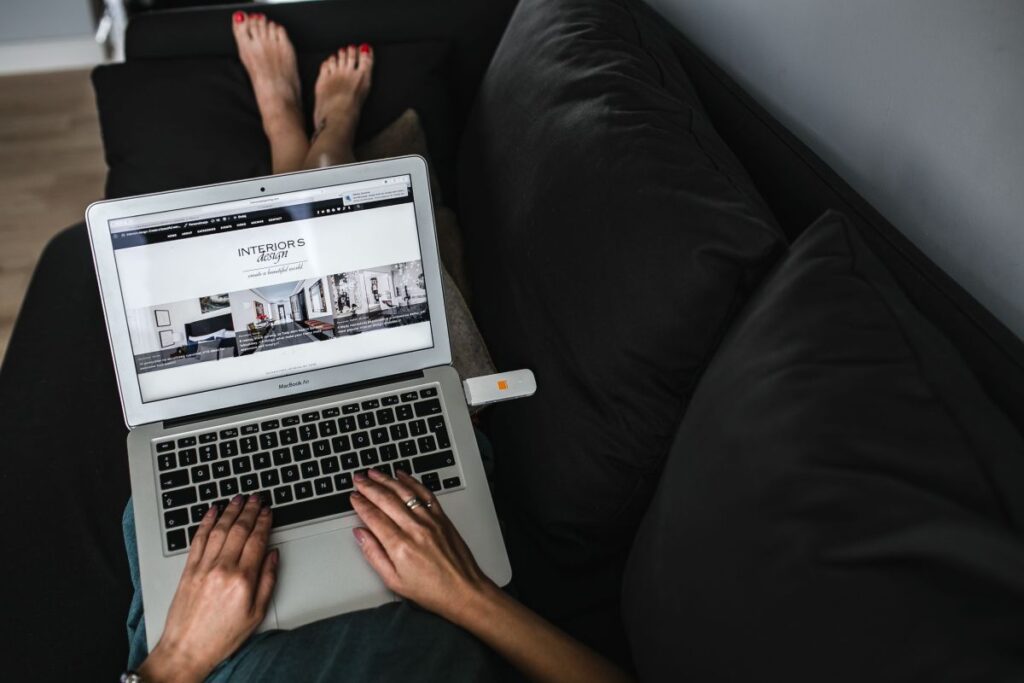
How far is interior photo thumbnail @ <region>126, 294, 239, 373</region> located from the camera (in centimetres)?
90

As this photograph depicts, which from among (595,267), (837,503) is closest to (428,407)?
(595,267)

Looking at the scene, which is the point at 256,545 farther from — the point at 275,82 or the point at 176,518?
the point at 275,82

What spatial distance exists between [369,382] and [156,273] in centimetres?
28

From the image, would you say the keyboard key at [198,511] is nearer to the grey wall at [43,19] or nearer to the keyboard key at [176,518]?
the keyboard key at [176,518]

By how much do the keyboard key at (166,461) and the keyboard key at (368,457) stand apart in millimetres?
217

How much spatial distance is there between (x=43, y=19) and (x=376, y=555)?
2564mm

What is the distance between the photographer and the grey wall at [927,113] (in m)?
0.69

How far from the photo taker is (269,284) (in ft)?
3.01

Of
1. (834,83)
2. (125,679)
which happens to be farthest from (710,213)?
(125,679)

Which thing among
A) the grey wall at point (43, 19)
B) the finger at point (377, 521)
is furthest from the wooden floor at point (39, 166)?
the finger at point (377, 521)

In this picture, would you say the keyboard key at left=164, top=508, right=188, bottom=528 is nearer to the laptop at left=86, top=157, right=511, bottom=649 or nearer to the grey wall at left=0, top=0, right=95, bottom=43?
the laptop at left=86, top=157, right=511, bottom=649

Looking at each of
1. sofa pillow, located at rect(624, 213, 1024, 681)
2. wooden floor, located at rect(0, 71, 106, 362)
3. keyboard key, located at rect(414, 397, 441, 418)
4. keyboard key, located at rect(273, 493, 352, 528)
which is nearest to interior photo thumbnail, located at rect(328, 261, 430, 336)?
keyboard key, located at rect(414, 397, 441, 418)

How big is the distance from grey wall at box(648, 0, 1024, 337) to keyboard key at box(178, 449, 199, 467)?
0.84m

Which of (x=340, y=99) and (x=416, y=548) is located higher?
(x=340, y=99)
